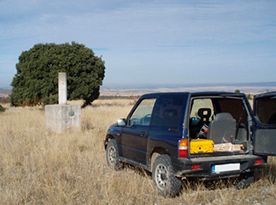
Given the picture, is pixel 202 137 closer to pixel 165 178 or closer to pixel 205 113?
pixel 205 113

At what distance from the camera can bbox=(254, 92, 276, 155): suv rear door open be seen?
6.39m

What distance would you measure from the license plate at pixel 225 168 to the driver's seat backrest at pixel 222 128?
566 millimetres

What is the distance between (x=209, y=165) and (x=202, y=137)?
1.16 m

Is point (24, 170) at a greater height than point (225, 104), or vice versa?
point (225, 104)

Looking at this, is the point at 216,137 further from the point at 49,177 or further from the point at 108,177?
the point at 49,177

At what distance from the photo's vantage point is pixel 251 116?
6.94m

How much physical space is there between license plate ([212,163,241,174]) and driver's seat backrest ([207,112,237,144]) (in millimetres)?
566

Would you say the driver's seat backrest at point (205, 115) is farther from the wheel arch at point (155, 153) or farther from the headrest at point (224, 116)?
the wheel arch at point (155, 153)

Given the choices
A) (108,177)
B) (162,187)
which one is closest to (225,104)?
(162,187)

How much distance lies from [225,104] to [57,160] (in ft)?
14.2

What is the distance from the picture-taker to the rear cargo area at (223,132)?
6.48 meters

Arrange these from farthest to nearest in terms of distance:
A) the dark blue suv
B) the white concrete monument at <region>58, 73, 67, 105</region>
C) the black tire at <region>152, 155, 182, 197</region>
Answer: the white concrete monument at <region>58, 73, 67, 105</region> → the black tire at <region>152, 155, 182, 197</region> → the dark blue suv

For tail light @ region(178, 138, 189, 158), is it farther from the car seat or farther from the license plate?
the car seat

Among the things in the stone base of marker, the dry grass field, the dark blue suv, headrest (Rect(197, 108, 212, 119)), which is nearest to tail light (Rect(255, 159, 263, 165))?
the dark blue suv
